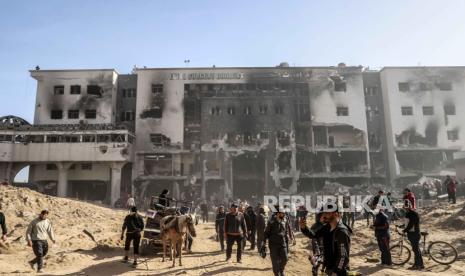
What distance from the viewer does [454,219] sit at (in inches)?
689

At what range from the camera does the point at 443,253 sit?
11508mm

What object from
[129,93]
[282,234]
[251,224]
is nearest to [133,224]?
[282,234]

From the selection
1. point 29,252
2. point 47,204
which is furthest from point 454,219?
point 47,204

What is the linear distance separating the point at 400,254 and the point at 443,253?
135 centimetres

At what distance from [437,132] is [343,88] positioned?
1294cm

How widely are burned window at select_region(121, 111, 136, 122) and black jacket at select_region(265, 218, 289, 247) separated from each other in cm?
3969

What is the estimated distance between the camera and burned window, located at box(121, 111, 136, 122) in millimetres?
46438

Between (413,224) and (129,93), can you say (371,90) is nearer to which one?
(129,93)

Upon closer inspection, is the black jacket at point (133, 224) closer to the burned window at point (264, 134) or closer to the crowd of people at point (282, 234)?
the crowd of people at point (282, 234)

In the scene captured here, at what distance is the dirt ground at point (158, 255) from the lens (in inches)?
420

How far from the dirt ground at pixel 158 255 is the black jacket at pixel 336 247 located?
5.26 metres

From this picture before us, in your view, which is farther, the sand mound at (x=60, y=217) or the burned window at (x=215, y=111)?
the burned window at (x=215, y=111)

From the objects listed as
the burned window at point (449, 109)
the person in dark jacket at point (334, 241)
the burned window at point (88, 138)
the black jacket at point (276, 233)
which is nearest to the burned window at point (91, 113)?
the burned window at point (88, 138)

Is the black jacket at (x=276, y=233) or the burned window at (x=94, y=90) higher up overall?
the burned window at (x=94, y=90)
